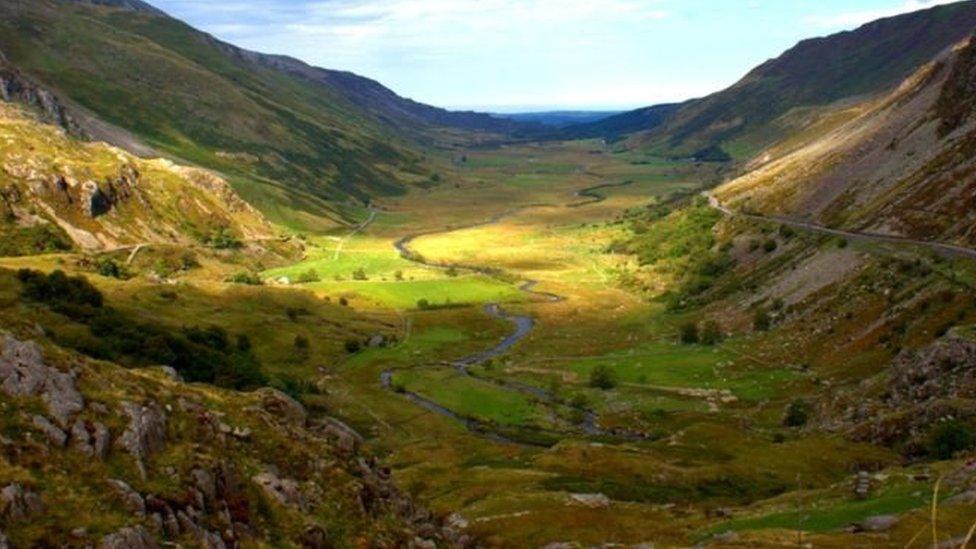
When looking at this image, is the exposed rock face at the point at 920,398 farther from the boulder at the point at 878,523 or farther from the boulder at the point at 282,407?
the boulder at the point at 282,407

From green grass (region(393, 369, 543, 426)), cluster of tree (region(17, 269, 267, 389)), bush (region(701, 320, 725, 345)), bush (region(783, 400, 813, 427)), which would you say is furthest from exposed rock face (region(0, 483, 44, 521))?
bush (region(701, 320, 725, 345))

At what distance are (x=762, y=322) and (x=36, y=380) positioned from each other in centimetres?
14679

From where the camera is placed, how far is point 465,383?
169875 millimetres

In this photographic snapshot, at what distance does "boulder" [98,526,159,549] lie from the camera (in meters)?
36.8

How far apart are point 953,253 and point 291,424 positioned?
11850 centimetres

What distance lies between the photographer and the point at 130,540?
123 feet

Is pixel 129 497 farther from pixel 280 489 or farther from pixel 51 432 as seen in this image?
pixel 280 489

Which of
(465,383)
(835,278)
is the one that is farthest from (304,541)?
(835,278)

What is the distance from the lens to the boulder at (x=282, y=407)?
215 feet

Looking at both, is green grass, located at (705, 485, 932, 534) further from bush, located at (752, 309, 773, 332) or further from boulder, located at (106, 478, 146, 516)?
bush, located at (752, 309, 773, 332)

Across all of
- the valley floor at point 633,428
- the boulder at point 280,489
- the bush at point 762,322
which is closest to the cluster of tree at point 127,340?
the valley floor at point 633,428

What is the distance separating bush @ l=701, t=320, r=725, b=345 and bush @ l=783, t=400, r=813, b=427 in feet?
168

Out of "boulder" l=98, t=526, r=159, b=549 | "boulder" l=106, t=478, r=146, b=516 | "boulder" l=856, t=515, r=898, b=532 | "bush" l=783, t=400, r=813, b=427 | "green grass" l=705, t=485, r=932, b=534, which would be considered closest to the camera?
"boulder" l=98, t=526, r=159, b=549

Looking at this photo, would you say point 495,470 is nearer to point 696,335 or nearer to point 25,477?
point 25,477
